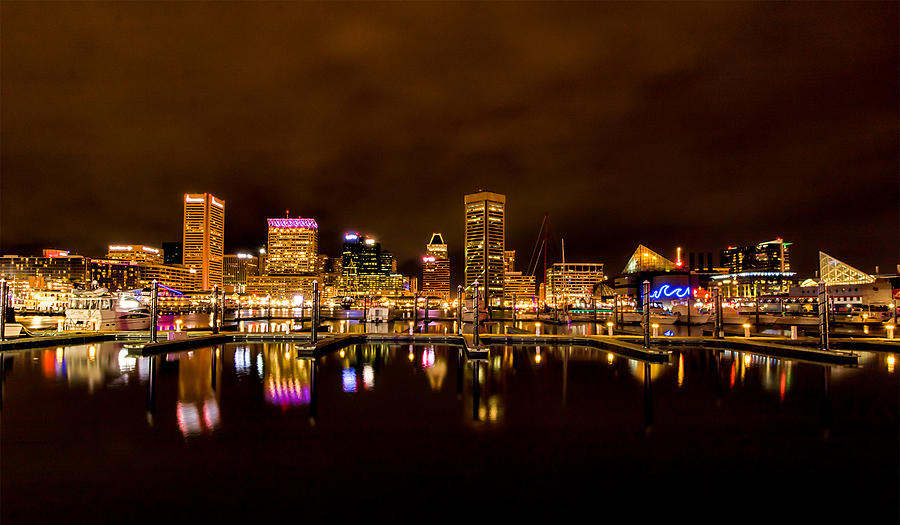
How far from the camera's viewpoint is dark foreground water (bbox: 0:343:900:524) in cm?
944

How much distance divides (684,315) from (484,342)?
166ft

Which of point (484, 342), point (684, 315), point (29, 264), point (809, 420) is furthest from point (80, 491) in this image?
point (29, 264)

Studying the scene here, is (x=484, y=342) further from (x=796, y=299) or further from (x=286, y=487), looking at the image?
(x=796, y=299)

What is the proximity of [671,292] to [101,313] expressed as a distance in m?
85.7

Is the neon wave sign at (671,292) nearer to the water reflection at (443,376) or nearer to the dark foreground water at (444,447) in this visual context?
the water reflection at (443,376)

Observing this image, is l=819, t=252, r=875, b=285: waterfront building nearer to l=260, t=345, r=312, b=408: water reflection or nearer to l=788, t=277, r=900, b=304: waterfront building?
l=788, t=277, r=900, b=304: waterfront building

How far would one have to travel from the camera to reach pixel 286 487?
10195 mm

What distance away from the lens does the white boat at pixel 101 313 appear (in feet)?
153

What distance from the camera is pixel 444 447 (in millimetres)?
12867

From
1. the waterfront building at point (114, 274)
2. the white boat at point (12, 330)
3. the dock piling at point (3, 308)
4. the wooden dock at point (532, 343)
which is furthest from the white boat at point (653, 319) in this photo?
the waterfront building at point (114, 274)

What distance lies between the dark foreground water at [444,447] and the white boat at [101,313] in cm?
2569

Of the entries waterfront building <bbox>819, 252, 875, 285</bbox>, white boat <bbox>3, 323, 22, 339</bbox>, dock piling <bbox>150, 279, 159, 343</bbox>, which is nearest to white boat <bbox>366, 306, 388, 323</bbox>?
dock piling <bbox>150, 279, 159, 343</bbox>

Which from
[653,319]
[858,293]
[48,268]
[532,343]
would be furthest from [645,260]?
[48,268]

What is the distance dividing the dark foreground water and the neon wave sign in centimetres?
6368
